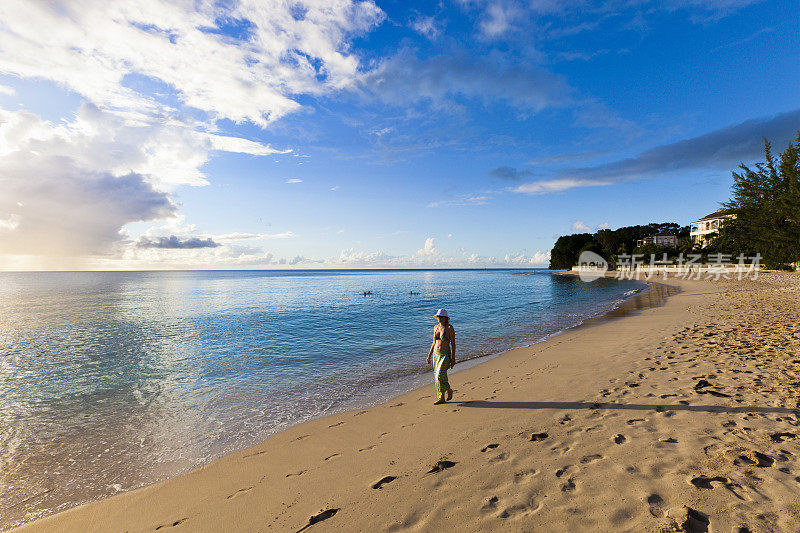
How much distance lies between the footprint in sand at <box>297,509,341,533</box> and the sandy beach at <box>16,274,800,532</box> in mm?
18

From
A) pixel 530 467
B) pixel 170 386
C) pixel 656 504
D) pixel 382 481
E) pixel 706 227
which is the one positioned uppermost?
pixel 706 227

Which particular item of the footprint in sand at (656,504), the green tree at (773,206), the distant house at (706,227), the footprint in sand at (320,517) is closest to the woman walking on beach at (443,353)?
the footprint in sand at (320,517)

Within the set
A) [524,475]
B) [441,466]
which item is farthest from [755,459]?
[441,466]

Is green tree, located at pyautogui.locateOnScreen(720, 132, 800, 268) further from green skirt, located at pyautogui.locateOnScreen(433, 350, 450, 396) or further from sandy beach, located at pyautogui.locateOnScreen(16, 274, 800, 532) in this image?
green skirt, located at pyautogui.locateOnScreen(433, 350, 450, 396)

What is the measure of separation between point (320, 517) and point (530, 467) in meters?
2.84

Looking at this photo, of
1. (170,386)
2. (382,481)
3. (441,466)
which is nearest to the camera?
(382,481)

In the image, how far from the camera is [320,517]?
404 cm

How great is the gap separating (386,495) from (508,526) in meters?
1.59

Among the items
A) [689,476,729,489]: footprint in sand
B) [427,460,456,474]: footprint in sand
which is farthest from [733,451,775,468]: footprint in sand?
[427,460,456,474]: footprint in sand

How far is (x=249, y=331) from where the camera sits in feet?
74.7

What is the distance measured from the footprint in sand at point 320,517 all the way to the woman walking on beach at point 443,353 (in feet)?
13.9

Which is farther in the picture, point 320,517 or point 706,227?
point 706,227

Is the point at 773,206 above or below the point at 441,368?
above

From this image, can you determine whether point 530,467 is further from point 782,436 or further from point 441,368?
point 782,436
